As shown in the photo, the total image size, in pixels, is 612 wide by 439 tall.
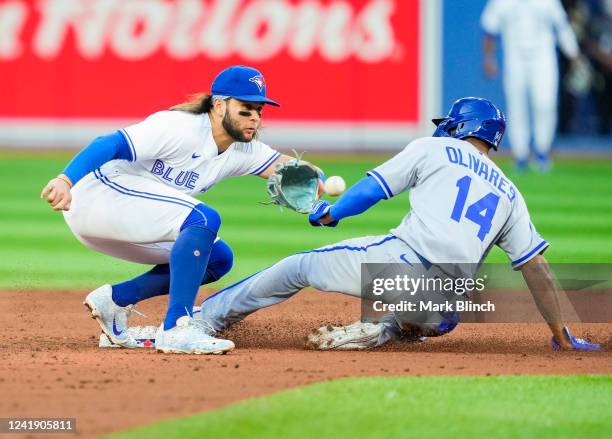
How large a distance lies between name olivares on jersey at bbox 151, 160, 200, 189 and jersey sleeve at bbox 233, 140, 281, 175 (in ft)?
0.86

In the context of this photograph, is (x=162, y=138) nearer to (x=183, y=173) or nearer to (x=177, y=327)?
(x=183, y=173)

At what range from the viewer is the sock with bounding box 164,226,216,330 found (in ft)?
17.3

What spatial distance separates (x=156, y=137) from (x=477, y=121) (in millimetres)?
1507

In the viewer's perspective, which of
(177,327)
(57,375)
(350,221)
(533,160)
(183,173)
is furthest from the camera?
(533,160)

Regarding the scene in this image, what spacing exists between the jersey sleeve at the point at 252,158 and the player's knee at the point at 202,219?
20.8 inches

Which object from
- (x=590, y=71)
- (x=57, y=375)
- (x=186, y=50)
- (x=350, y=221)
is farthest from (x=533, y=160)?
(x=57, y=375)

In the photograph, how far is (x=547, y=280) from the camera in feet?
17.9

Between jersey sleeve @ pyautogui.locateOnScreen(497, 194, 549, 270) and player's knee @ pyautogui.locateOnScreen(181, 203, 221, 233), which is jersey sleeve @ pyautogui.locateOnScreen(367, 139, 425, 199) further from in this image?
player's knee @ pyautogui.locateOnScreen(181, 203, 221, 233)

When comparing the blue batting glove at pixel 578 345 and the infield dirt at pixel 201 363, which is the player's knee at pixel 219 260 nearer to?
the infield dirt at pixel 201 363

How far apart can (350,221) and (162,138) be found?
5.59m

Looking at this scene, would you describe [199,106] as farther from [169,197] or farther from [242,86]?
[169,197]

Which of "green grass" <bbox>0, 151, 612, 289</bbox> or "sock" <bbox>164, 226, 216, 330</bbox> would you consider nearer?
"sock" <bbox>164, 226, 216, 330</bbox>

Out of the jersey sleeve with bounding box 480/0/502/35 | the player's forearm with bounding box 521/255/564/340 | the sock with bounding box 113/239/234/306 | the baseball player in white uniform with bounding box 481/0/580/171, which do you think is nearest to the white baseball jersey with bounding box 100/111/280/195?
the sock with bounding box 113/239/234/306

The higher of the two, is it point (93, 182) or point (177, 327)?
point (93, 182)
